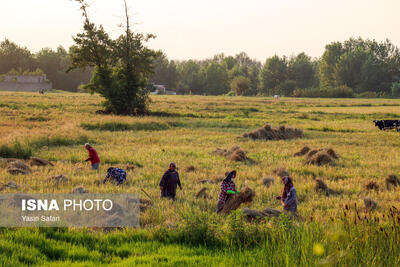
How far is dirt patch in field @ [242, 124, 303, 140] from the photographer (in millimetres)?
28531

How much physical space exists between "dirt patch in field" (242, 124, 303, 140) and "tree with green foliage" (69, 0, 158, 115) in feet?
61.2

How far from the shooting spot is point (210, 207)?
435 inches

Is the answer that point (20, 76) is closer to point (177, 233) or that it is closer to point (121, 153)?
point (121, 153)

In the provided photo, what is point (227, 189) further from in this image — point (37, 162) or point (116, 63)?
point (116, 63)

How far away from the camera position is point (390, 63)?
125m

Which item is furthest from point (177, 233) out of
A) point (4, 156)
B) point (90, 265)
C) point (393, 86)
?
point (393, 86)

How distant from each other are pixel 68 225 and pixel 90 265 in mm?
2215

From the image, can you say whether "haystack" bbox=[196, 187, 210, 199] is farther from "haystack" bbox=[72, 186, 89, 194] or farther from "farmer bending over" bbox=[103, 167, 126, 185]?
"haystack" bbox=[72, 186, 89, 194]

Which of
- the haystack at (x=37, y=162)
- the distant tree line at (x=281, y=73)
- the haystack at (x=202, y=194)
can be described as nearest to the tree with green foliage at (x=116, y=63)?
the haystack at (x=37, y=162)

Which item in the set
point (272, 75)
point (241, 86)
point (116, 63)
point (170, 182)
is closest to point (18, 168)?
point (170, 182)

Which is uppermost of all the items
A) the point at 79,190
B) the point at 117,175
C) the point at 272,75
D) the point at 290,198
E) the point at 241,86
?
the point at 272,75

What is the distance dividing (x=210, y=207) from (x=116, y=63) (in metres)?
36.2

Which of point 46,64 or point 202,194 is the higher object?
point 46,64

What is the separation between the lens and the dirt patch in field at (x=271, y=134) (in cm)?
2853
